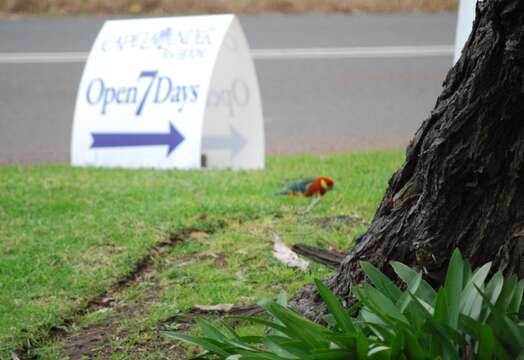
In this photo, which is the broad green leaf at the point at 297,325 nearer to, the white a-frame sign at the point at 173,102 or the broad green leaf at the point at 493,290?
the broad green leaf at the point at 493,290

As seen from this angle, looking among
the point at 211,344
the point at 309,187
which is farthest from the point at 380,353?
the point at 309,187

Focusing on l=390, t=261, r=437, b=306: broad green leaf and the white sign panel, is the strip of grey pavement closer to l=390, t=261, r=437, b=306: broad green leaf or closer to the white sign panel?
the white sign panel

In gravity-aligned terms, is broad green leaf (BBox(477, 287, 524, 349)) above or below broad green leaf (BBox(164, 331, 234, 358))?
above

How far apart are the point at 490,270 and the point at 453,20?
10521 millimetres

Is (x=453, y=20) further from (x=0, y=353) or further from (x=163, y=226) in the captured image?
(x=0, y=353)

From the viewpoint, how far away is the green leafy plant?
115 inches

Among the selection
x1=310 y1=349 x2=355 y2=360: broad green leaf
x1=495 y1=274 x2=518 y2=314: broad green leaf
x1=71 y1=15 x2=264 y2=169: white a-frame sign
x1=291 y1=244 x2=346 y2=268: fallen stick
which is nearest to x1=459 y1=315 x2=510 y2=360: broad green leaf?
x1=495 y1=274 x2=518 y2=314: broad green leaf

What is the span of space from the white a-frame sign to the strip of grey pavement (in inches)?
175

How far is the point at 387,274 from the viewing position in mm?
3551

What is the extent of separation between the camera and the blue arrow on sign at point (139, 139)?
6.81 metres

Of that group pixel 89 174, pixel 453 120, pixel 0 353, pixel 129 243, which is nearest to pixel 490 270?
pixel 453 120

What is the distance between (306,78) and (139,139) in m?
4.31

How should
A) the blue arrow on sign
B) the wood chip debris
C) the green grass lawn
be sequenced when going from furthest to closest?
the blue arrow on sign, the wood chip debris, the green grass lawn

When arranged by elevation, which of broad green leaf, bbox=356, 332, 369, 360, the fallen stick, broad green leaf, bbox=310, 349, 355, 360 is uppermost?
broad green leaf, bbox=356, 332, 369, 360
